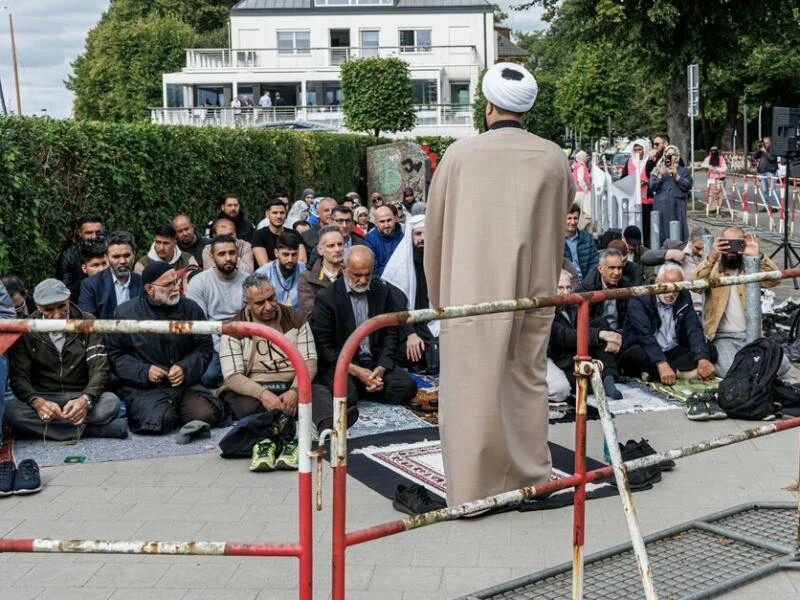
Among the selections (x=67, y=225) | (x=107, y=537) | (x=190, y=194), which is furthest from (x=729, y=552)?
(x=190, y=194)

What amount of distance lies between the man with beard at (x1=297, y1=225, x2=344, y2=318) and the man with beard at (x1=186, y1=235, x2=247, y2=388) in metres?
0.56

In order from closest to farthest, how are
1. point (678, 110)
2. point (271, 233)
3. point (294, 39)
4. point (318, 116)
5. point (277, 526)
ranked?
1. point (277, 526)
2. point (271, 233)
3. point (678, 110)
4. point (318, 116)
5. point (294, 39)

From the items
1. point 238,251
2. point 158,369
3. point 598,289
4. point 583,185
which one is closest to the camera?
point 158,369

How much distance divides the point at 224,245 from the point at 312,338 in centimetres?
163

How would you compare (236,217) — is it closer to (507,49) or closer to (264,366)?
(264,366)

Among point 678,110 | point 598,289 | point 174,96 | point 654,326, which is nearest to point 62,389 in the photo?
point 598,289

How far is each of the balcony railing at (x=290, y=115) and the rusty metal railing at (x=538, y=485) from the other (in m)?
57.1

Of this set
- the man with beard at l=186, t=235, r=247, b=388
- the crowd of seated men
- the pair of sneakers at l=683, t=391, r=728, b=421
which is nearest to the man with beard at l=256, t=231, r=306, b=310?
the crowd of seated men

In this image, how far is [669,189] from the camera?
15477 millimetres

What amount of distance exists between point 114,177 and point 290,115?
54683 millimetres

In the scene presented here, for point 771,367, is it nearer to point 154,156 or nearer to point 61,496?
point 61,496

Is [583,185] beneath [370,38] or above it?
beneath

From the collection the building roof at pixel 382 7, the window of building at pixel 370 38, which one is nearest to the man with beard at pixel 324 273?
the building roof at pixel 382 7

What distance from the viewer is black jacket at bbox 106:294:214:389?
8109 millimetres
